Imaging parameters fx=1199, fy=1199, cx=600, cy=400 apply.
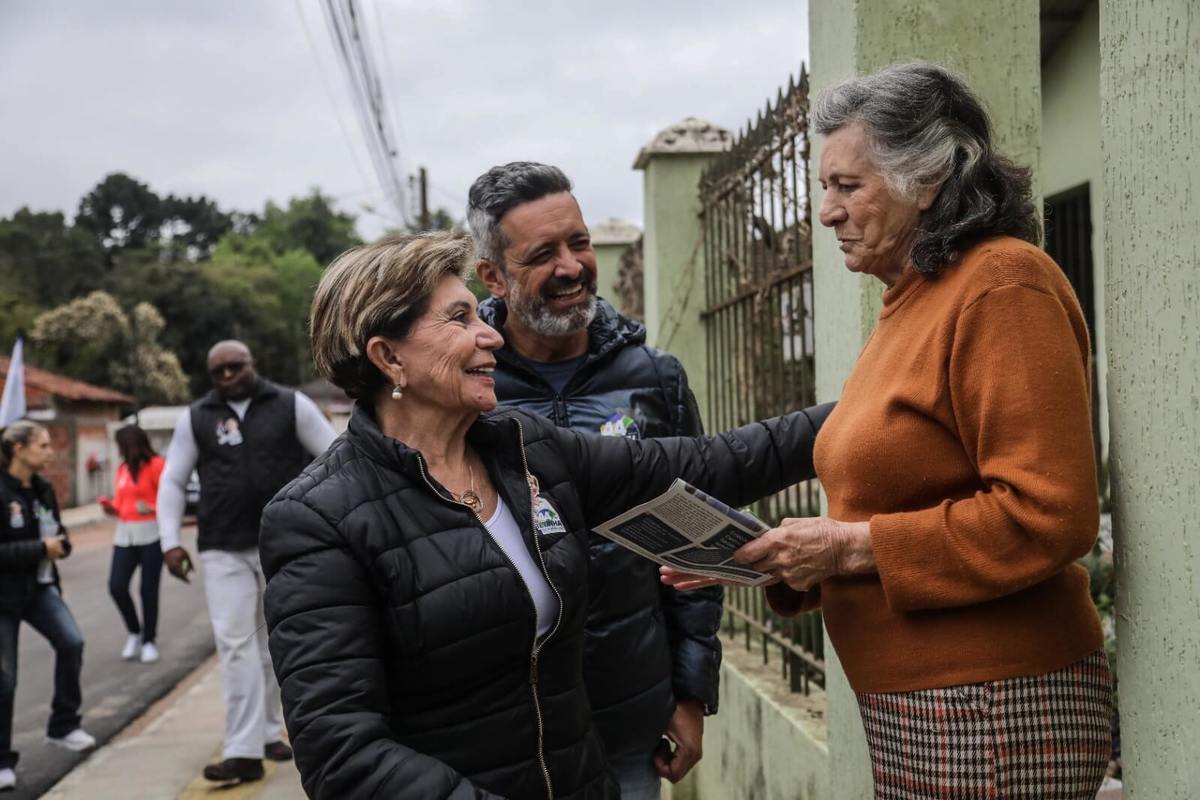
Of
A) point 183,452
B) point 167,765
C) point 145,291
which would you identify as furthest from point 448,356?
point 145,291

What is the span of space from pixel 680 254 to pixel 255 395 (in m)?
2.44

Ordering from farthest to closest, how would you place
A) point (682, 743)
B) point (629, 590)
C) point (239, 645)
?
point (239, 645)
point (682, 743)
point (629, 590)

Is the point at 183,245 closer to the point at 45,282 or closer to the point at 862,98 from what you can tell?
the point at 45,282

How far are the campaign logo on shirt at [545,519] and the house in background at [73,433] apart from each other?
3355 cm

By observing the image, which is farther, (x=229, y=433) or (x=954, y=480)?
(x=229, y=433)

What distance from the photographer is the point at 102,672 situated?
9414 millimetres

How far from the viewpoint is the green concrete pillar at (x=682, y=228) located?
6.30 metres

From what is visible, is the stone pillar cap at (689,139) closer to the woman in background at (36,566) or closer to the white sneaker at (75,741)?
the woman in background at (36,566)

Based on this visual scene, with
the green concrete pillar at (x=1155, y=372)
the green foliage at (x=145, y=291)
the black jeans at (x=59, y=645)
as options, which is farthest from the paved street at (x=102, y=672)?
the green foliage at (x=145, y=291)

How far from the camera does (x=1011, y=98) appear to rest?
316cm

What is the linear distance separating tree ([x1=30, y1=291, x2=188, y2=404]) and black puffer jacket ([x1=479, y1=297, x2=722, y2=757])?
51657 millimetres

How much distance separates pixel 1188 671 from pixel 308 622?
1.40m

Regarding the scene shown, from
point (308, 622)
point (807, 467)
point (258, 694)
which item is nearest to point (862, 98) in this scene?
point (807, 467)

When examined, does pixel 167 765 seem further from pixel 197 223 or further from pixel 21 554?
pixel 197 223
